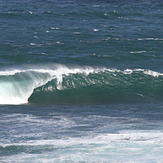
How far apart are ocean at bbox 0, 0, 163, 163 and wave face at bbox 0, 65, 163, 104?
0.07m

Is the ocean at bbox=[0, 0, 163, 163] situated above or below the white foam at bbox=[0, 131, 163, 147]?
above

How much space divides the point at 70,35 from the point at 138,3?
18096 millimetres

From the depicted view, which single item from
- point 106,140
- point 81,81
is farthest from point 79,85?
point 106,140

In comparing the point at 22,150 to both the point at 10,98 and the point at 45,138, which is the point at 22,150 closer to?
the point at 45,138

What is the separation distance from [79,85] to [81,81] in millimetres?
483

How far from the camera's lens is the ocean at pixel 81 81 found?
98.0 feet

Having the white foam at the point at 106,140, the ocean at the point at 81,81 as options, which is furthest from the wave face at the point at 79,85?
the white foam at the point at 106,140

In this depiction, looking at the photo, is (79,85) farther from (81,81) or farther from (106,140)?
(106,140)

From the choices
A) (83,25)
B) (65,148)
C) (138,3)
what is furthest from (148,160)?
(138,3)

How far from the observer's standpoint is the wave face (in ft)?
136

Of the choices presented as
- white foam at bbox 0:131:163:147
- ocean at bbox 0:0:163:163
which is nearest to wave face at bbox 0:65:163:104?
ocean at bbox 0:0:163:163

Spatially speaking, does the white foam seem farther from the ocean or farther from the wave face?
the wave face

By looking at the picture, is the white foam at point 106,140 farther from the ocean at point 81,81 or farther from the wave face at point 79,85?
the wave face at point 79,85

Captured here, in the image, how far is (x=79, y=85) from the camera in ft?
144
